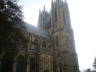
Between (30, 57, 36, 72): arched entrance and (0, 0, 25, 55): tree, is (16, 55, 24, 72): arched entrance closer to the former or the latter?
(30, 57, 36, 72): arched entrance

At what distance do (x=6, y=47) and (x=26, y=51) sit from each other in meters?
Answer: 15.3

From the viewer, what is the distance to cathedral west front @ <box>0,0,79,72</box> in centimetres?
2775

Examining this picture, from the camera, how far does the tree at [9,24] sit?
12.5 m

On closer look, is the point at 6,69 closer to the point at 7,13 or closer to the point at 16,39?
the point at 16,39

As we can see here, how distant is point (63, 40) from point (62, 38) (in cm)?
74

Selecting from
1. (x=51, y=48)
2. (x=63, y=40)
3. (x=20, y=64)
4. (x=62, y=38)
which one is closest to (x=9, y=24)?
(x=20, y=64)

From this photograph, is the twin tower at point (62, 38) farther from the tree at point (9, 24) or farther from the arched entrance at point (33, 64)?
the tree at point (9, 24)

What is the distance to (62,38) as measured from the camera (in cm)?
3847

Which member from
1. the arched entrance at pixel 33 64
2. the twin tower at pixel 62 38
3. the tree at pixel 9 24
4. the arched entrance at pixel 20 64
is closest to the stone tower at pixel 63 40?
the twin tower at pixel 62 38

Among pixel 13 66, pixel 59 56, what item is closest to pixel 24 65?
pixel 13 66

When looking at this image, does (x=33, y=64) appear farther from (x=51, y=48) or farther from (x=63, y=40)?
(x=63, y=40)

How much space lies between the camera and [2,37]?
1244 centimetres

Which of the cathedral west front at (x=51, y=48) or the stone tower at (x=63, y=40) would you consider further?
the stone tower at (x=63, y=40)

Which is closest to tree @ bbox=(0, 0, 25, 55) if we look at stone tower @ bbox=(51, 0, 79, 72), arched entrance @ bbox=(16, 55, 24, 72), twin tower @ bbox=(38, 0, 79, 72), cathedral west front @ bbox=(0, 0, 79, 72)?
cathedral west front @ bbox=(0, 0, 79, 72)
